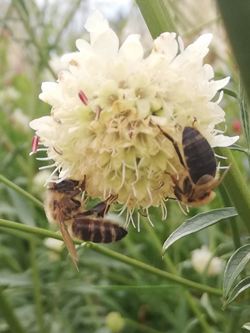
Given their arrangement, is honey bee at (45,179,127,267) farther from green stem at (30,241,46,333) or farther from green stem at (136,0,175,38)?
green stem at (30,241,46,333)

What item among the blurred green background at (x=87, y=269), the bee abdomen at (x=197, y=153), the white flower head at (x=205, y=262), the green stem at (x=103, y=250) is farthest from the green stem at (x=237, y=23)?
the white flower head at (x=205, y=262)

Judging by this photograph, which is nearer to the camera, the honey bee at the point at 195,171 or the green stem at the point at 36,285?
the honey bee at the point at 195,171

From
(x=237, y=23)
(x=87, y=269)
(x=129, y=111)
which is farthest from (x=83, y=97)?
(x=87, y=269)

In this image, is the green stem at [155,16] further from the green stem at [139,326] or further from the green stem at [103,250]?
the green stem at [139,326]

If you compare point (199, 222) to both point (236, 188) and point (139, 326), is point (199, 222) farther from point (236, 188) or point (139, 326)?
point (139, 326)

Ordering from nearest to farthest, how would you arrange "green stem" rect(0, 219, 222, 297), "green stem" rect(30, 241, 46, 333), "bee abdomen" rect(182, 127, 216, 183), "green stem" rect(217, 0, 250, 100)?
"green stem" rect(217, 0, 250, 100) < "bee abdomen" rect(182, 127, 216, 183) < "green stem" rect(0, 219, 222, 297) < "green stem" rect(30, 241, 46, 333)

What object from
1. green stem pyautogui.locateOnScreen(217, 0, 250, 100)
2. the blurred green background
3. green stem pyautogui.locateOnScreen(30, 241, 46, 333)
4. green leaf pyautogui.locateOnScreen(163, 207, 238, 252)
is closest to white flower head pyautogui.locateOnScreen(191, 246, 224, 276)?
the blurred green background
